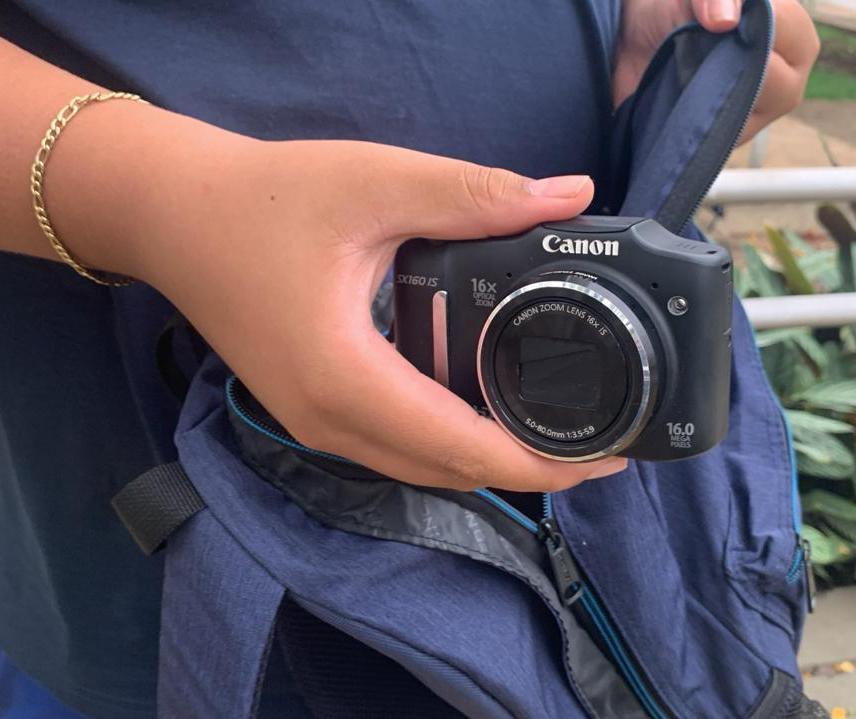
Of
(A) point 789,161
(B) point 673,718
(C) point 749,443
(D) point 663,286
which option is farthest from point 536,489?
(A) point 789,161

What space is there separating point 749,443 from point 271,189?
58 cm

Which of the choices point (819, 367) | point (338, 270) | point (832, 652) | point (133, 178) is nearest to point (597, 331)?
point (338, 270)

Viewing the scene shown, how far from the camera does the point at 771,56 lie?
80cm

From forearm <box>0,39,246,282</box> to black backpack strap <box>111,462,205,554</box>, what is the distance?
0.49 feet

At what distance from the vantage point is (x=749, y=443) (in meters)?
0.90

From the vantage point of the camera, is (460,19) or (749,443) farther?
(749,443)

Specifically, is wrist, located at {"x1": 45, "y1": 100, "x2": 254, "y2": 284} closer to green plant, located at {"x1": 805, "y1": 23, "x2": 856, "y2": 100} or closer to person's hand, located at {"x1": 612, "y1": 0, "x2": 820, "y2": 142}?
person's hand, located at {"x1": 612, "y1": 0, "x2": 820, "y2": 142}

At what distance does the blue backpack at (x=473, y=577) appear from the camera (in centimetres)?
59

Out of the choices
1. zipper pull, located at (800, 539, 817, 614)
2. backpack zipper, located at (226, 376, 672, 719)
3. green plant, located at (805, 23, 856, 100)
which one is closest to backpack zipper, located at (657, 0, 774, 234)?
backpack zipper, located at (226, 376, 672, 719)

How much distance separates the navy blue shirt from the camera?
0.63 m

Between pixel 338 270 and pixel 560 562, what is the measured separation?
0.98ft

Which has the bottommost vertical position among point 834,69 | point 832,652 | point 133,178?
point 834,69

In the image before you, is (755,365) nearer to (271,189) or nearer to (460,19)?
(460,19)

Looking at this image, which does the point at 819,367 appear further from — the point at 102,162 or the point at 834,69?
the point at 834,69
